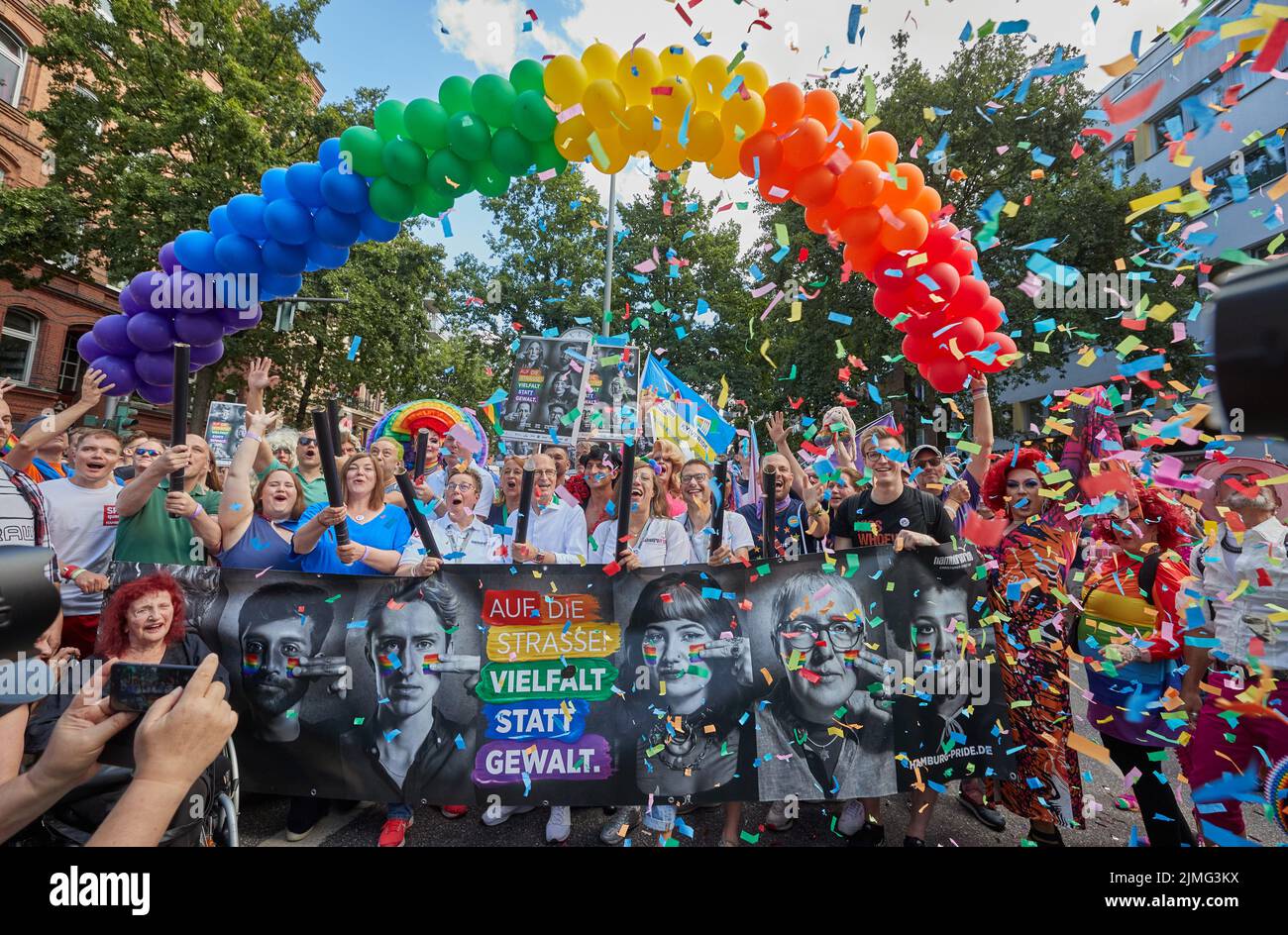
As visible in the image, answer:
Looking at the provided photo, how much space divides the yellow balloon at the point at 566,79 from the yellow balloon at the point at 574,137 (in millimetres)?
120

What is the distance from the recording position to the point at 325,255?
4.95 m

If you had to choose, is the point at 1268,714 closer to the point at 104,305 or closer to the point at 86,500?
the point at 86,500

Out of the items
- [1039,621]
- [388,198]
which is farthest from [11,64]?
[1039,621]

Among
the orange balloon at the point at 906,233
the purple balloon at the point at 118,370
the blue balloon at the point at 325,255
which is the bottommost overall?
the purple balloon at the point at 118,370

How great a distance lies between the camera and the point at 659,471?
517cm

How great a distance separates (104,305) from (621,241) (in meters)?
18.1

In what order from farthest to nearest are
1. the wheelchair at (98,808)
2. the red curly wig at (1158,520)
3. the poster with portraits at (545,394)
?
1. the poster with portraits at (545,394)
2. the red curly wig at (1158,520)
3. the wheelchair at (98,808)

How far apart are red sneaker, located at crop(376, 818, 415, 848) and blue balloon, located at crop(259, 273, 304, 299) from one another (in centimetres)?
385

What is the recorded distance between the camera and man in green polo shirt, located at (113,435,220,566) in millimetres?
3557

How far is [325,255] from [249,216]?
55cm

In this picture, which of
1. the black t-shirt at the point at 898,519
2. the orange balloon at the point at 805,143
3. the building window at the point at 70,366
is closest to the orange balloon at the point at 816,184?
the orange balloon at the point at 805,143

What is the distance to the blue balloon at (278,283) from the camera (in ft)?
16.1

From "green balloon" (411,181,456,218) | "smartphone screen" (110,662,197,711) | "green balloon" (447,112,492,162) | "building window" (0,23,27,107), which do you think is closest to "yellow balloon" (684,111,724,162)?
"green balloon" (447,112,492,162)

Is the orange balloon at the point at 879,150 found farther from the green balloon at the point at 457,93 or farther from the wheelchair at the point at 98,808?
the wheelchair at the point at 98,808
